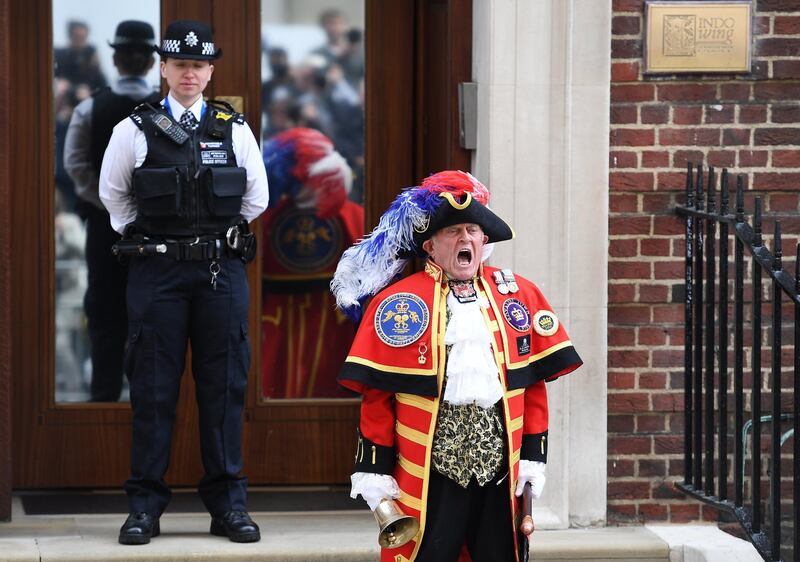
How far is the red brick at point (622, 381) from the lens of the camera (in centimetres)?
646

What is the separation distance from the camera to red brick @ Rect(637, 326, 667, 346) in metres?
6.48

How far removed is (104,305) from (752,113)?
2900 mm

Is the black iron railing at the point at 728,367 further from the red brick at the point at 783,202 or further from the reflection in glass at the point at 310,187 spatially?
the reflection in glass at the point at 310,187

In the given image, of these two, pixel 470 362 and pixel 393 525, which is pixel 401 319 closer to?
pixel 470 362

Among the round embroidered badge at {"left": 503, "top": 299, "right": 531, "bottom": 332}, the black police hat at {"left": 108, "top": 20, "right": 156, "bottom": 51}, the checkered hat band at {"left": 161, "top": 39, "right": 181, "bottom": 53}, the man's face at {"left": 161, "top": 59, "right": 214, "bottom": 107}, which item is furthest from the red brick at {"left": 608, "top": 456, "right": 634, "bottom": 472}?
the black police hat at {"left": 108, "top": 20, "right": 156, "bottom": 51}

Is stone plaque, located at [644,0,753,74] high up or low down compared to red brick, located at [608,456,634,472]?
up

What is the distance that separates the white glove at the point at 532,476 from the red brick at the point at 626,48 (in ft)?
7.27

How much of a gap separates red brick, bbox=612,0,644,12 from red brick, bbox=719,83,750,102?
482 millimetres

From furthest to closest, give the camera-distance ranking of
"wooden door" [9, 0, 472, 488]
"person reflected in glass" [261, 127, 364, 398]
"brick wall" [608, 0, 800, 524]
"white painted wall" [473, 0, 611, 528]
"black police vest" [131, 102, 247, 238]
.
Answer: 1. "person reflected in glass" [261, 127, 364, 398]
2. "wooden door" [9, 0, 472, 488]
3. "brick wall" [608, 0, 800, 524]
4. "white painted wall" [473, 0, 611, 528]
5. "black police vest" [131, 102, 247, 238]

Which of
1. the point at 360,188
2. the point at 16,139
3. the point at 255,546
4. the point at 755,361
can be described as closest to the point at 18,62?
the point at 16,139

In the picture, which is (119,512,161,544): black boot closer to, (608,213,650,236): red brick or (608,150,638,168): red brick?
(608,213,650,236): red brick

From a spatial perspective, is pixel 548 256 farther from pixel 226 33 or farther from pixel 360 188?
pixel 226 33

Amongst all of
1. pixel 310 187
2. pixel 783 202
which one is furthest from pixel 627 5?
pixel 310 187

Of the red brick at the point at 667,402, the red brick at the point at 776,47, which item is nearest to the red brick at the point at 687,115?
the red brick at the point at 776,47
